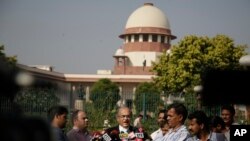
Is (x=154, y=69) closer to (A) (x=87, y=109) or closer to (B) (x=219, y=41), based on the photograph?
(B) (x=219, y=41)

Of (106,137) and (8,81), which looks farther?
(106,137)

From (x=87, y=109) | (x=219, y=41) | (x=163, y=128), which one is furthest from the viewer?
(x=219, y=41)

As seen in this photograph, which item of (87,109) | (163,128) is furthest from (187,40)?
(163,128)

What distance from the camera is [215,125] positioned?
341 centimetres

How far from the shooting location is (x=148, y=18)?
45250 mm

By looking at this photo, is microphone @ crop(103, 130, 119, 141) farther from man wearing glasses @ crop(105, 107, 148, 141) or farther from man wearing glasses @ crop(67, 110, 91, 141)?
man wearing glasses @ crop(67, 110, 91, 141)

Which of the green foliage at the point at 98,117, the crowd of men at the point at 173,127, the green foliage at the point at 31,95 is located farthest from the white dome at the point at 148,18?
the green foliage at the point at 31,95

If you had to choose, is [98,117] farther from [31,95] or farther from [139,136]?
[31,95]

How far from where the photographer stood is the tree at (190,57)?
20.6 meters

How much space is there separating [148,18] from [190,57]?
2464cm

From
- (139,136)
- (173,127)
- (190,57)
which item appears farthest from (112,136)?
(190,57)

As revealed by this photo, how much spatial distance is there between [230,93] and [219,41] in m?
21.1

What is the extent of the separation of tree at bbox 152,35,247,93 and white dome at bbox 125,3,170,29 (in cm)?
2307

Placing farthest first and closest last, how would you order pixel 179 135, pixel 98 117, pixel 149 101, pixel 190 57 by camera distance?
pixel 190 57 → pixel 149 101 → pixel 98 117 → pixel 179 135
